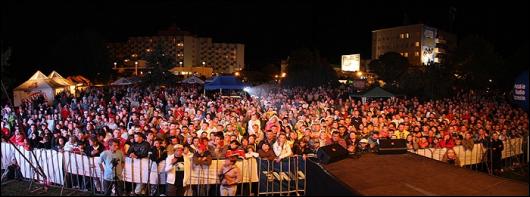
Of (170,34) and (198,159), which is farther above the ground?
(170,34)

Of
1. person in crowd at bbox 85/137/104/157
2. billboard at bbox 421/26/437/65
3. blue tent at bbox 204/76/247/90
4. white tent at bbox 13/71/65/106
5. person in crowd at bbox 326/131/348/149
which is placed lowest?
person in crowd at bbox 85/137/104/157

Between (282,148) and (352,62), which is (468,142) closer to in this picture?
(282,148)

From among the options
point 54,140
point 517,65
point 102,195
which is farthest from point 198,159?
point 517,65

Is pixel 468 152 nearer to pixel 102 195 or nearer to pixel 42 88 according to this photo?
pixel 102 195

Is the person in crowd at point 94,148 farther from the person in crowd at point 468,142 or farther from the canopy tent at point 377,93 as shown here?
the canopy tent at point 377,93

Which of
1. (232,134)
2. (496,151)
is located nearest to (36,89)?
(232,134)

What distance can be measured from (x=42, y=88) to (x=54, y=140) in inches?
651

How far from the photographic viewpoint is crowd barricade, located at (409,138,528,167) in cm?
1242

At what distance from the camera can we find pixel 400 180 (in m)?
8.81

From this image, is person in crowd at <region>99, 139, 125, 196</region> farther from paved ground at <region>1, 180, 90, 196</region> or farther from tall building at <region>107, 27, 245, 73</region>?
tall building at <region>107, 27, 245, 73</region>

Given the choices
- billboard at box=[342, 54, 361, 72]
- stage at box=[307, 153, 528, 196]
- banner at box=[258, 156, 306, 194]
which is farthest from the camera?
billboard at box=[342, 54, 361, 72]

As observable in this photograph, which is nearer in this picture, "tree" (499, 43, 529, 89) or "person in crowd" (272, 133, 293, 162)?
"person in crowd" (272, 133, 293, 162)

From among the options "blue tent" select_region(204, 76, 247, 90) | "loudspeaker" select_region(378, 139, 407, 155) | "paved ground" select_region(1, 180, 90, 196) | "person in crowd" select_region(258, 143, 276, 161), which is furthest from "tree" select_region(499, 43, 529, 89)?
"paved ground" select_region(1, 180, 90, 196)

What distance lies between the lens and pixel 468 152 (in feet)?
42.2
